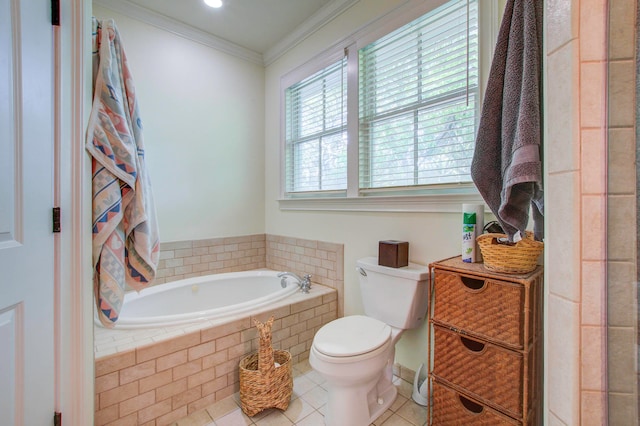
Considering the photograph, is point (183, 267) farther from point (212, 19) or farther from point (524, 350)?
point (524, 350)

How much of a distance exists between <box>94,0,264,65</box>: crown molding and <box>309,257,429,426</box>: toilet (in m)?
2.43

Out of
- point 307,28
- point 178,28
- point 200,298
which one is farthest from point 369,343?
point 178,28

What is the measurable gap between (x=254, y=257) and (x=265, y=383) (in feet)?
5.20

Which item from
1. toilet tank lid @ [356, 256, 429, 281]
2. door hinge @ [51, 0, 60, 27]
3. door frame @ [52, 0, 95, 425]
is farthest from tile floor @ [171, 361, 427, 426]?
door hinge @ [51, 0, 60, 27]

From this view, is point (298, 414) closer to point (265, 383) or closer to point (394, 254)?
point (265, 383)

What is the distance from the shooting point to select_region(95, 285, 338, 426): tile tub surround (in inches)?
51.9

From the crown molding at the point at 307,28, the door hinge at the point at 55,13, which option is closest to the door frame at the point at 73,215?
the door hinge at the point at 55,13

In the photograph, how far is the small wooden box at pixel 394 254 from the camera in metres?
1.64

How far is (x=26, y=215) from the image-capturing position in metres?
0.86

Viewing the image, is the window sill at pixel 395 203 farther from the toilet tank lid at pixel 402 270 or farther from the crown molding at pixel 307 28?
the crown molding at pixel 307 28

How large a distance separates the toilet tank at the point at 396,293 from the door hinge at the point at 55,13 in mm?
1725

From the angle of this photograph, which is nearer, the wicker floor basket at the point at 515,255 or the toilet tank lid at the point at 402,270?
the wicker floor basket at the point at 515,255

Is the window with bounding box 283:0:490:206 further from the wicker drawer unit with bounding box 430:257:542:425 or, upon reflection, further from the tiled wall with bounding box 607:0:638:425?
the tiled wall with bounding box 607:0:638:425

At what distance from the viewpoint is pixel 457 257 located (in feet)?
4.86
